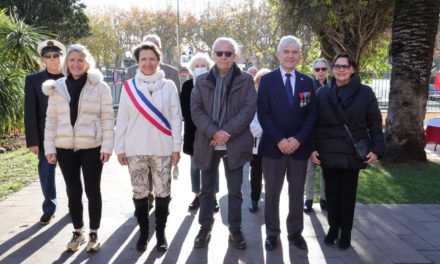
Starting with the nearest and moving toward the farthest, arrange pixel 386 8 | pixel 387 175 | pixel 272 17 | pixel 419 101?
pixel 387 175, pixel 419 101, pixel 386 8, pixel 272 17

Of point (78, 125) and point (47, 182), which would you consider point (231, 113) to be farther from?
point (47, 182)

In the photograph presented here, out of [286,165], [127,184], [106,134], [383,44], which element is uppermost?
[383,44]

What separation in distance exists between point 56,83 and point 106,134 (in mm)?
638

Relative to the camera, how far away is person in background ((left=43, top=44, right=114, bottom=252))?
369 cm

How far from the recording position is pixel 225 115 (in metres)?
3.85

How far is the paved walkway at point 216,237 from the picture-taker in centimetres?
374

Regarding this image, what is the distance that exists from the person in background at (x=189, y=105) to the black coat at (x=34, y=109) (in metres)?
1.47

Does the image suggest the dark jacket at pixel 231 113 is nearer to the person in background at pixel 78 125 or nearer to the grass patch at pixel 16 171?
the person in background at pixel 78 125

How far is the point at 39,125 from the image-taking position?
4363 millimetres

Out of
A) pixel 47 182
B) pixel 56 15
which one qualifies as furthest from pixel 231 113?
pixel 56 15

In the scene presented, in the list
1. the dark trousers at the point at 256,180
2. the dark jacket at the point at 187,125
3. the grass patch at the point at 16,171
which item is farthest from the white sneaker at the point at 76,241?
the grass patch at the point at 16,171

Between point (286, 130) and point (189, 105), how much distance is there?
123 centimetres

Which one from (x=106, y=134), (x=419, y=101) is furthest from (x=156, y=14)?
(x=106, y=134)

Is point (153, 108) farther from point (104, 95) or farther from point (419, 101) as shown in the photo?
point (419, 101)
